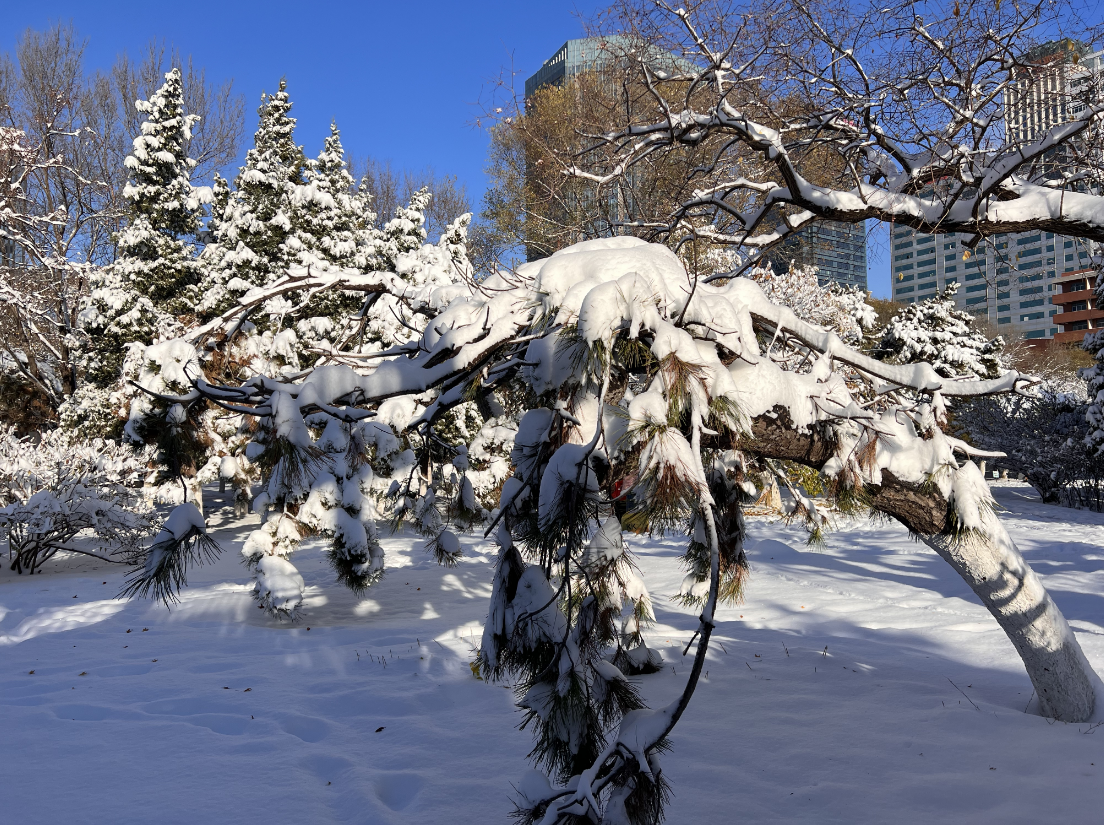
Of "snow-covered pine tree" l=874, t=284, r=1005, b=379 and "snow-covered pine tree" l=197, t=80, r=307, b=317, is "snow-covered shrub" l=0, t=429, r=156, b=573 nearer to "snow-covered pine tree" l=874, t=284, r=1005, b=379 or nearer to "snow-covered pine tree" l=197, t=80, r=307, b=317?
"snow-covered pine tree" l=197, t=80, r=307, b=317

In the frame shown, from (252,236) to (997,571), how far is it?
49.9 feet

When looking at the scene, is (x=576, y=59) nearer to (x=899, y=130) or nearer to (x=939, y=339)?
(x=899, y=130)

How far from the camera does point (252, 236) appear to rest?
15078mm

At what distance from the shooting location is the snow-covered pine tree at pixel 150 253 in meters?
15.0

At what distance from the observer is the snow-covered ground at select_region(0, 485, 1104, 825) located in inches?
123

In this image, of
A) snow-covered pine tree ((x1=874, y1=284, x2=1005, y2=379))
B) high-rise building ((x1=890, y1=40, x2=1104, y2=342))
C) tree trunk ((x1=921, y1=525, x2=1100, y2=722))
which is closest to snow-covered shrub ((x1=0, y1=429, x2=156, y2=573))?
tree trunk ((x1=921, y1=525, x2=1100, y2=722))

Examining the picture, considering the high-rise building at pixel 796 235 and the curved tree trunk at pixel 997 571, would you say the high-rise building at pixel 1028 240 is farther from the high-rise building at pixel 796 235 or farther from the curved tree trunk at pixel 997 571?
the curved tree trunk at pixel 997 571

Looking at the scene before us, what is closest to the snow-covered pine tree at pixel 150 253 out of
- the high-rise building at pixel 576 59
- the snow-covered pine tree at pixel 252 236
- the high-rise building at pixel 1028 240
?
the snow-covered pine tree at pixel 252 236

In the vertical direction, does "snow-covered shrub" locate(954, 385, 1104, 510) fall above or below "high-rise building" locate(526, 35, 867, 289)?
below

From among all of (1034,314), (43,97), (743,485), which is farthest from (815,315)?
(1034,314)

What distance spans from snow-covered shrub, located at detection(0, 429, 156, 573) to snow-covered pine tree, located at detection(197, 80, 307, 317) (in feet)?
14.9

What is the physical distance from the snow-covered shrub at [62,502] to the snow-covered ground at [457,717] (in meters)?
2.00

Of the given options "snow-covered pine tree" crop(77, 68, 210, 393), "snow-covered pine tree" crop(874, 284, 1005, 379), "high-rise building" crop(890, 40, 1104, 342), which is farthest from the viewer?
"snow-covered pine tree" crop(874, 284, 1005, 379)

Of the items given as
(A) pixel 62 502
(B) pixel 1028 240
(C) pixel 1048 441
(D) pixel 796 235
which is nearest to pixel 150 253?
(A) pixel 62 502
